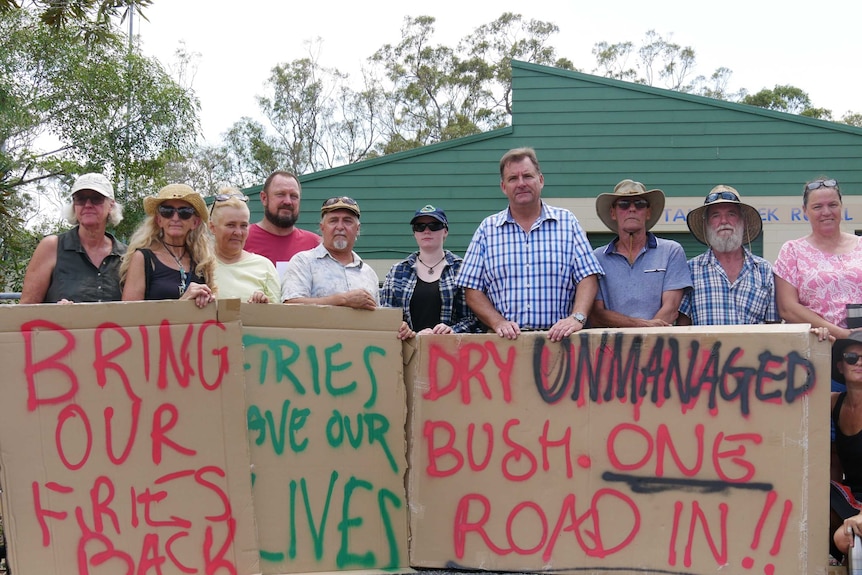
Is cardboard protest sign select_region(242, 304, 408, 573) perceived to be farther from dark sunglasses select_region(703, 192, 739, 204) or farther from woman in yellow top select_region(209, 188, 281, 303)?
dark sunglasses select_region(703, 192, 739, 204)

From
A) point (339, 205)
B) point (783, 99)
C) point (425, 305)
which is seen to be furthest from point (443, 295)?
point (783, 99)

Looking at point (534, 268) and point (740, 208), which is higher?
point (740, 208)

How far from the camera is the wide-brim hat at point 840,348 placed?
3.42 metres

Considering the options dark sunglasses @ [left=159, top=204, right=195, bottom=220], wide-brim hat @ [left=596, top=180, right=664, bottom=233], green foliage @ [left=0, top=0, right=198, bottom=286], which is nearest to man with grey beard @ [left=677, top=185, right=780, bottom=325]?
wide-brim hat @ [left=596, top=180, right=664, bottom=233]

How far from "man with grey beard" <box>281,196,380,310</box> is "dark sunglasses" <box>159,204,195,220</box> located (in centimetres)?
60

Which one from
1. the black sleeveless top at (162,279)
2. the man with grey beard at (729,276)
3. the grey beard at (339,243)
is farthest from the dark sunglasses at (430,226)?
the man with grey beard at (729,276)

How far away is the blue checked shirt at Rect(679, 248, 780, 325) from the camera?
157 inches

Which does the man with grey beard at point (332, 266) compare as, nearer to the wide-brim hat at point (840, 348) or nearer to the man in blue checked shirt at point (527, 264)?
the man in blue checked shirt at point (527, 264)

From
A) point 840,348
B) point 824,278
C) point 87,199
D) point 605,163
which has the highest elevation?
point 605,163

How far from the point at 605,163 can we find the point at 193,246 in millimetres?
7541

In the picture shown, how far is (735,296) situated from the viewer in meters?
4.01

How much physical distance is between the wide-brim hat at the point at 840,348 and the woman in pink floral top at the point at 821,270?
0.36 m

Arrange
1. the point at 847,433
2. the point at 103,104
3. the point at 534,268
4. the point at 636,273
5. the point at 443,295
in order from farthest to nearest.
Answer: the point at 103,104 → the point at 443,295 → the point at 636,273 → the point at 534,268 → the point at 847,433

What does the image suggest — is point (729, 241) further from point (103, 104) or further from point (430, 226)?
point (103, 104)
